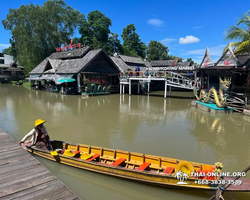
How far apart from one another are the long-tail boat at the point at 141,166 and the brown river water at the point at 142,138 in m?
0.27

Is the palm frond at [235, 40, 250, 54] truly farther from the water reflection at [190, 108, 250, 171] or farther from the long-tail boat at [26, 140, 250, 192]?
the long-tail boat at [26, 140, 250, 192]

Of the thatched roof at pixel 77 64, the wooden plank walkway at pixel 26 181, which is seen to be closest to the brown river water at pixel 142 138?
the wooden plank walkway at pixel 26 181

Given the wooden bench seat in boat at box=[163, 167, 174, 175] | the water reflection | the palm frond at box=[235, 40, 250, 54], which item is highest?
the palm frond at box=[235, 40, 250, 54]

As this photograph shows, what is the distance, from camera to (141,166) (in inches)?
211

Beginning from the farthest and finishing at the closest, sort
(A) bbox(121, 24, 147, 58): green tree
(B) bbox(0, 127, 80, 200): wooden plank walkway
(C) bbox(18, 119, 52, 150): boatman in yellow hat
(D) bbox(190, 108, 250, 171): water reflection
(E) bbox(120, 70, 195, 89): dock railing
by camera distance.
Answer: (A) bbox(121, 24, 147, 58): green tree → (E) bbox(120, 70, 195, 89): dock railing → (D) bbox(190, 108, 250, 171): water reflection → (C) bbox(18, 119, 52, 150): boatman in yellow hat → (B) bbox(0, 127, 80, 200): wooden plank walkway

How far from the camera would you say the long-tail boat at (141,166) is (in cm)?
443

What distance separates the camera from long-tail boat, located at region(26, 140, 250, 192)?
14.5ft

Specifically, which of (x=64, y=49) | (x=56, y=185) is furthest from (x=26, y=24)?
(x=56, y=185)

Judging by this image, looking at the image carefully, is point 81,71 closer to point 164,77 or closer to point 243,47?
point 164,77

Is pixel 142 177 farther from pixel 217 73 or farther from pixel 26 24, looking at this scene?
pixel 26 24

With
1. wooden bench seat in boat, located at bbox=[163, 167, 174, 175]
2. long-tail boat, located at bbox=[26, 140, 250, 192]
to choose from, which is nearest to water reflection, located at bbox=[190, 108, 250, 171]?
long-tail boat, located at bbox=[26, 140, 250, 192]

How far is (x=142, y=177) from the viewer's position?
496 centimetres

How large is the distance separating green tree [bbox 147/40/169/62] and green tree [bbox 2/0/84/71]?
2546cm

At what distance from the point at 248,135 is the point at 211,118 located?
337cm
